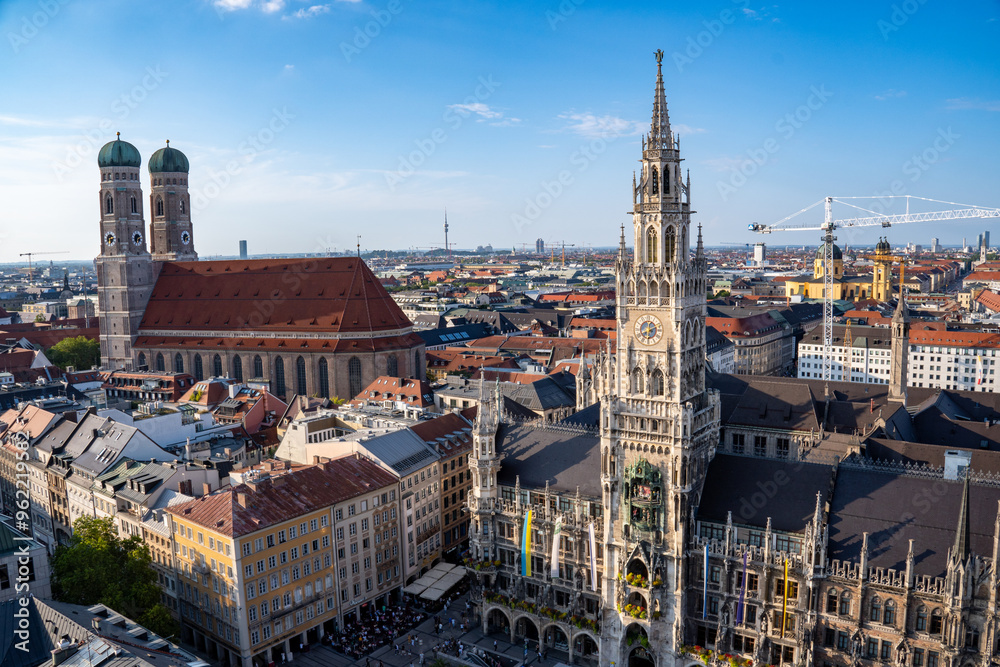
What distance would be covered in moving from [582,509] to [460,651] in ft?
57.1

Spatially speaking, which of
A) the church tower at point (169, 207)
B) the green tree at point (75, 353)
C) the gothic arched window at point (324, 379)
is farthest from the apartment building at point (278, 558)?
the green tree at point (75, 353)

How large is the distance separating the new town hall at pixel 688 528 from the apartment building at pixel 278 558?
11935 mm

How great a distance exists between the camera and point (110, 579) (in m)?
69.4

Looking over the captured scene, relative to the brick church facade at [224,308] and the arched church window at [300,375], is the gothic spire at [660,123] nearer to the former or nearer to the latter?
the brick church facade at [224,308]

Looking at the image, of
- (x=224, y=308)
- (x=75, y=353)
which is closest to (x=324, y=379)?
(x=224, y=308)

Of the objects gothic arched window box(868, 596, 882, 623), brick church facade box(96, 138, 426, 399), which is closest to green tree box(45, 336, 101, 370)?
brick church facade box(96, 138, 426, 399)

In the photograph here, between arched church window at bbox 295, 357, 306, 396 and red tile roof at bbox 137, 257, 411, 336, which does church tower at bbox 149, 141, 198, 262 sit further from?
arched church window at bbox 295, 357, 306, 396

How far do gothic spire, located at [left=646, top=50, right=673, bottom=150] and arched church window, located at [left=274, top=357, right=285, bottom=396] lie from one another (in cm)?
11146

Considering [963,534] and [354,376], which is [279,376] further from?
[963,534]

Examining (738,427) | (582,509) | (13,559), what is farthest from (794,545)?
(13,559)

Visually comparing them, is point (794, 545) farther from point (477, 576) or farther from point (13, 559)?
point (13, 559)

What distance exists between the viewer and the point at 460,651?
73.2m

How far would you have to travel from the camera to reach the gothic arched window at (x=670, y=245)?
65.8 m

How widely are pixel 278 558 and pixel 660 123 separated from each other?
51.4m
